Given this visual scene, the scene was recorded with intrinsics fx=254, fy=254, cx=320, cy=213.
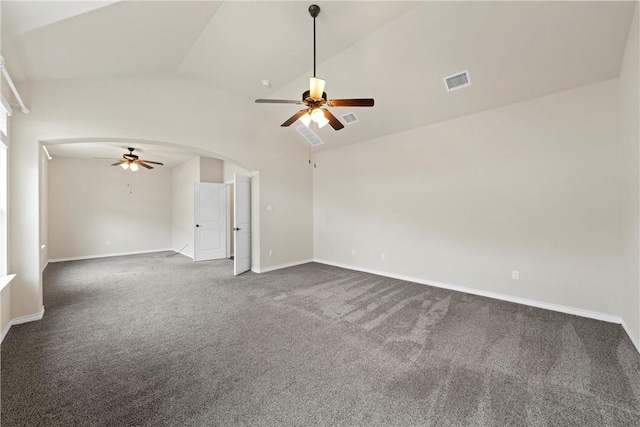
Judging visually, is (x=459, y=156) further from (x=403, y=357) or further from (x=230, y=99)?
(x=230, y=99)

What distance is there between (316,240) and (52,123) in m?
5.20

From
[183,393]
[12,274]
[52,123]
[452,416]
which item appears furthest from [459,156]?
[12,274]

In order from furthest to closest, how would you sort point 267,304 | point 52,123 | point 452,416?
1. point 267,304
2. point 52,123
3. point 452,416

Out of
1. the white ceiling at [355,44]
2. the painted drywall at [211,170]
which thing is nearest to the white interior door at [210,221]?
the painted drywall at [211,170]

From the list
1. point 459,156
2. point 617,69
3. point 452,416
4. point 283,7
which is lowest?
point 452,416

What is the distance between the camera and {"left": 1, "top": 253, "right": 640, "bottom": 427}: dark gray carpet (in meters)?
Result: 1.77

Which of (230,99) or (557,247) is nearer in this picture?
(557,247)

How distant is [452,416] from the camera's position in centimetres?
174

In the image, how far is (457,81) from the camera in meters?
3.66

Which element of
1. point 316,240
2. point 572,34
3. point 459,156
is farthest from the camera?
point 316,240

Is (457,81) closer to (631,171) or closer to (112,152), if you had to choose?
(631,171)

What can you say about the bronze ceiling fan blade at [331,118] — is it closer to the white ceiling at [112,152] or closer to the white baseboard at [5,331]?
the white ceiling at [112,152]

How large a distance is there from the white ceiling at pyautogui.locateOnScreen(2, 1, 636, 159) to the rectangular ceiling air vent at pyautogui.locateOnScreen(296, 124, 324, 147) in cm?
146

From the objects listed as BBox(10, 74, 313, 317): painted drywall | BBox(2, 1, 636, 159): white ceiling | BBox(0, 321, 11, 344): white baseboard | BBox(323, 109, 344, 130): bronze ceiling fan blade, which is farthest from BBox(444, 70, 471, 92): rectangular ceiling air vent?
BBox(0, 321, 11, 344): white baseboard
